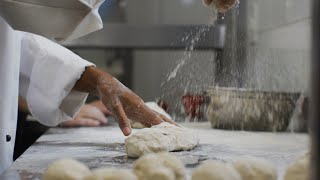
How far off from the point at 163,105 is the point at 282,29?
780mm

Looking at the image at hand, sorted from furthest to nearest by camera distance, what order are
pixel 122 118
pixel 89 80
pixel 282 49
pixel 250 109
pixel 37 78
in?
pixel 282 49 → pixel 250 109 → pixel 37 78 → pixel 89 80 → pixel 122 118

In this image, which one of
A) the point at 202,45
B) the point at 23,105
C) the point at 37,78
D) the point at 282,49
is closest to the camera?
the point at 37,78

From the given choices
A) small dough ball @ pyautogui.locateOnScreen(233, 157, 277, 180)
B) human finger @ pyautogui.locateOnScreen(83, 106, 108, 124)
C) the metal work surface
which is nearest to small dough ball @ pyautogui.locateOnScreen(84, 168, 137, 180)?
small dough ball @ pyautogui.locateOnScreen(233, 157, 277, 180)

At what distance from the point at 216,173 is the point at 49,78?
1140 mm

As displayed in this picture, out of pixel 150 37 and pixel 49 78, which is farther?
pixel 150 37

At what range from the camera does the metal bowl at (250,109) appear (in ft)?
6.57

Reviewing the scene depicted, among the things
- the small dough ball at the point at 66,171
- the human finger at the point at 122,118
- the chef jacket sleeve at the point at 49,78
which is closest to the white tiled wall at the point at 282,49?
the human finger at the point at 122,118

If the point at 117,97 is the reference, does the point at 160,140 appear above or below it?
below

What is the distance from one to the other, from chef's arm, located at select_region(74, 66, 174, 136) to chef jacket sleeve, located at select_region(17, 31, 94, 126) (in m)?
0.06

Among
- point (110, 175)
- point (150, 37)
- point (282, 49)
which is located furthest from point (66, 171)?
point (150, 37)

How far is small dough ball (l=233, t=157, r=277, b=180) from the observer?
93cm

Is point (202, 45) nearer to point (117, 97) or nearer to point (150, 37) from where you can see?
point (150, 37)

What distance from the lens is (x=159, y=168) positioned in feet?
3.05

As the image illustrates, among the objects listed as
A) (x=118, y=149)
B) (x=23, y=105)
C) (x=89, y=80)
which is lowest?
(x=118, y=149)
